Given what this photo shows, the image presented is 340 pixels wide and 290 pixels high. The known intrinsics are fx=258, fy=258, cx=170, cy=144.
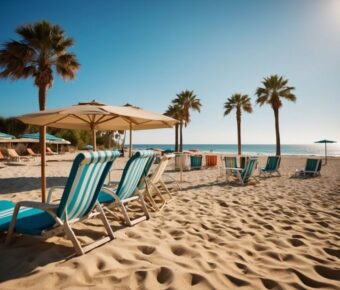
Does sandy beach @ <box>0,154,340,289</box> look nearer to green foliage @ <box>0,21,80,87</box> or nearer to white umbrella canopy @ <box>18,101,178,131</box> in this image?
white umbrella canopy @ <box>18,101,178,131</box>

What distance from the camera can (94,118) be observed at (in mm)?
6383

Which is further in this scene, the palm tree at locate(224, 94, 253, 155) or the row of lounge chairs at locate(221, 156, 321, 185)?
the palm tree at locate(224, 94, 253, 155)

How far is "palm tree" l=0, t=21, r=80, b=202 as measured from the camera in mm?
13586

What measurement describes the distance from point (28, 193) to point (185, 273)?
5.28 m

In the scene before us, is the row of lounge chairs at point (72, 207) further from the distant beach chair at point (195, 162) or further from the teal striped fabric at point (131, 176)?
the distant beach chair at point (195, 162)

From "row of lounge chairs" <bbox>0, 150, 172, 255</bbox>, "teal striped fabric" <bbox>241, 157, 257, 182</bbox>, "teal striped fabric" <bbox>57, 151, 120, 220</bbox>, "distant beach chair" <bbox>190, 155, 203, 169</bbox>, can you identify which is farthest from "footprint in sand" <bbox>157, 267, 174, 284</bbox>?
"distant beach chair" <bbox>190, 155, 203, 169</bbox>

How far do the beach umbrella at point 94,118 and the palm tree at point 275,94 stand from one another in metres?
21.9

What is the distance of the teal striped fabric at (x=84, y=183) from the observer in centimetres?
236

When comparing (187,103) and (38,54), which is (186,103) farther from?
(38,54)

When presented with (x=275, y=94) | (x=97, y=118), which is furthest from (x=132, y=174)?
(x=275, y=94)

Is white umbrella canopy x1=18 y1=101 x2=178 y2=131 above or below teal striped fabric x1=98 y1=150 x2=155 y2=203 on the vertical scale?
above

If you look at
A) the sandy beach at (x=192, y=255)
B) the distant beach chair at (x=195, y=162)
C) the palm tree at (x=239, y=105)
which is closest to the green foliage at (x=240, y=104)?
the palm tree at (x=239, y=105)

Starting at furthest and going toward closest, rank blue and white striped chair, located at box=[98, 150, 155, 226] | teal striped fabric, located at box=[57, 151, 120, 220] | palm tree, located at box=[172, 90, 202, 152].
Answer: palm tree, located at box=[172, 90, 202, 152]
blue and white striped chair, located at box=[98, 150, 155, 226]
teal striped fabric, located at box=[57, 151, 120, 220]

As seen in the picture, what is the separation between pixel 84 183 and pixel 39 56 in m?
14.3
